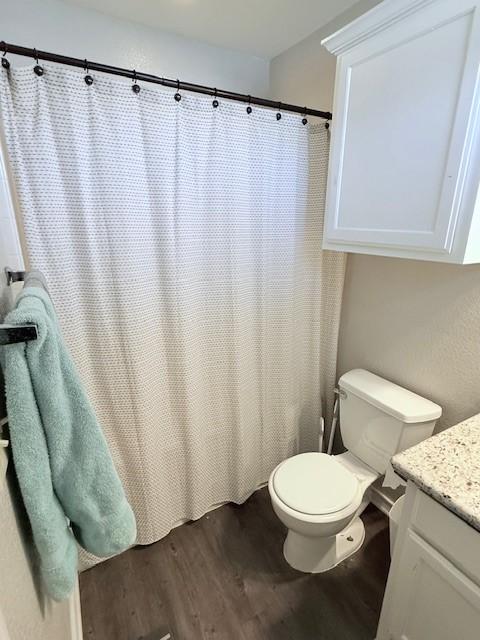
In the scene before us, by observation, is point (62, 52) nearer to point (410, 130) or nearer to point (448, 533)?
point (410, 130)

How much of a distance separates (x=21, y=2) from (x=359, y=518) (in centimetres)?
283

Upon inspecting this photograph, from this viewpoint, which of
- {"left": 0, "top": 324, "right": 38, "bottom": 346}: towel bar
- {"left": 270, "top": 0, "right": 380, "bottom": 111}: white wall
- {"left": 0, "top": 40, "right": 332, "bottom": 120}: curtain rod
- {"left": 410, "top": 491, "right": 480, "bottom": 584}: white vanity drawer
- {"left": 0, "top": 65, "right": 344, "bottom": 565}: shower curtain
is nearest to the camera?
{"left": 0, "top": 324, "right": 38, "bottom": 346}: towel bar

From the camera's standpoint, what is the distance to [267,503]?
6.00ft

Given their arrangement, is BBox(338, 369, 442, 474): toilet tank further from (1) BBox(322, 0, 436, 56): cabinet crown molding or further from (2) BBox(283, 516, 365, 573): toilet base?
(1) BBox(322, 0, 436, 56): cabinet crown molding

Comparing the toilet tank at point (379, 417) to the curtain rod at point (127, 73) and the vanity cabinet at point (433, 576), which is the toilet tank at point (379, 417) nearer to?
the vanity cabinet at point (433, 576)

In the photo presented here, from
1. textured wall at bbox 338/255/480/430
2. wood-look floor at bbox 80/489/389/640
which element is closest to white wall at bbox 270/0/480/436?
textured wall at bbox 338/255/480/430

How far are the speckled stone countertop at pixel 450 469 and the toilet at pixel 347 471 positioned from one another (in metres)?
0.34

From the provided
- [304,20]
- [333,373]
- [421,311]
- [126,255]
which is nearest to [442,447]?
[421,311]

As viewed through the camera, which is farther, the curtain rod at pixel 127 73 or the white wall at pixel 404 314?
the white wall at pixel 404 314

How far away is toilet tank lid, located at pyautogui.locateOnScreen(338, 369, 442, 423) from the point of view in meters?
1.34

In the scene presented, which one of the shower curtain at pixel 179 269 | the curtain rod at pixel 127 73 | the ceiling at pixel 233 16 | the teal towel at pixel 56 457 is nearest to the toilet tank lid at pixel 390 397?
the shower curtain at pixel 179 269

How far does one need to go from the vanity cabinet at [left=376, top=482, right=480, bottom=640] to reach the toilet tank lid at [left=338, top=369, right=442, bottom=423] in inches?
19.5

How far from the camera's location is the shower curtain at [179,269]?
3.42ft

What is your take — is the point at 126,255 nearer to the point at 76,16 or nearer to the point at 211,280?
the point at 211,280
